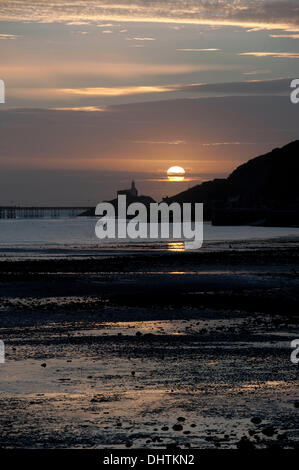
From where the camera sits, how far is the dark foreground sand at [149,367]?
11.9 m

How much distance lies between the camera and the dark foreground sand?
11.9 m

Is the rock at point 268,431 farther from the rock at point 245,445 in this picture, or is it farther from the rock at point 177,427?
the rock at point 177,427

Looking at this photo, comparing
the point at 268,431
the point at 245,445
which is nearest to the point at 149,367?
the point at 268,431

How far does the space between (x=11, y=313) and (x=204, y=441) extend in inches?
653

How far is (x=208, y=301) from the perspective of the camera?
30734mm

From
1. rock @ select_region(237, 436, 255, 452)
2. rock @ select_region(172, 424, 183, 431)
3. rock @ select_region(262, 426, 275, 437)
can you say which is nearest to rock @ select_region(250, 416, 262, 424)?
rock @ select_region(262, 426, 275, 437)

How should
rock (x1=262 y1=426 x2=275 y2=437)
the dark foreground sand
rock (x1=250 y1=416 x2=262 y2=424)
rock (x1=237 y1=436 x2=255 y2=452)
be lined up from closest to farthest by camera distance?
rock (x1=237 y1=436 x2=255 y2=452) < rock (x1=262 y1=426 x2=275 y2=437) < the dark foreground sand < rock (x1=250 y1=416 x2=262 y2=424)

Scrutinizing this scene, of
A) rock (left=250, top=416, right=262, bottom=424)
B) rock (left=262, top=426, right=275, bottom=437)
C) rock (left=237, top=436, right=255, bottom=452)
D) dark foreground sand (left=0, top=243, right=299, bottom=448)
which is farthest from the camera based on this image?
rock (left=250, top=416, right=262, bottom=424)

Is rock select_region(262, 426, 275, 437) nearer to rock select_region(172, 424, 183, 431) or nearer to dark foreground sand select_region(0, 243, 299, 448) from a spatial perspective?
dark foreground sand select_region(0, 243, 299, 448)

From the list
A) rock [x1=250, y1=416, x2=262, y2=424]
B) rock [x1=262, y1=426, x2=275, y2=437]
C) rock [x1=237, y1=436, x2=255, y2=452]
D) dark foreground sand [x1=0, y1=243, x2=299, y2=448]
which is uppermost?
rock [x1=237, y1=436, x2=255, y2=452]

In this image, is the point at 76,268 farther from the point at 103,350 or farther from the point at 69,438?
the point at 69,438

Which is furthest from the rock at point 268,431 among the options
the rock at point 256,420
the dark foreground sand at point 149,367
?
the rock at point 256,420

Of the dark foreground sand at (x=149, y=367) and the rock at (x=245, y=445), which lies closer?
the rock at (x=245, y=445)

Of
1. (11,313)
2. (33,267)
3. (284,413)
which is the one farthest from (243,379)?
(33,267)
